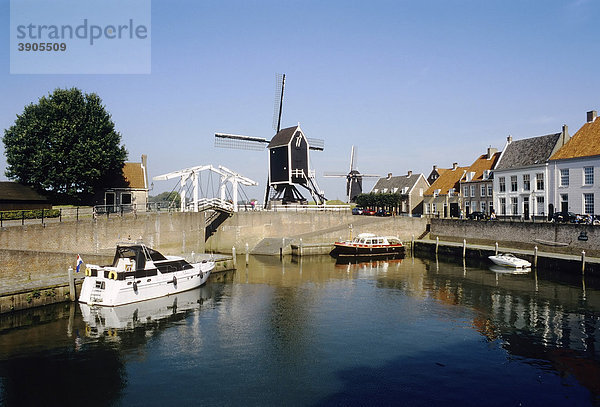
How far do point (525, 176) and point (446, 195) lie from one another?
18.1 meters

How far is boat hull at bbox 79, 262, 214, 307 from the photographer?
26188 mm

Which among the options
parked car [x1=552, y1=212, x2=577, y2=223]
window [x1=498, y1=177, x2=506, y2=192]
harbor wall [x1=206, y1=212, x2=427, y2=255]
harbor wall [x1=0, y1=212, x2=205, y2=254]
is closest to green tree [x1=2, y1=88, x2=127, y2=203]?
harbor wall [x1=0, y1=212, x2=205, y2=254]

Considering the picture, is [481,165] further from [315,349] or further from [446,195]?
[315,349]

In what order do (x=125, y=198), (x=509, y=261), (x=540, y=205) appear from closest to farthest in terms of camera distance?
(x=509, y=261), (x=125, y=198), (x=540, y=205)

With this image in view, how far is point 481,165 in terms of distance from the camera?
2697 inches

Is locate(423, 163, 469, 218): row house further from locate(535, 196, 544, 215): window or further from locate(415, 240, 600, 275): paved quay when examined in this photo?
locate(535, 196, 544, 215): window

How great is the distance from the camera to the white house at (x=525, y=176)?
53.7 metres

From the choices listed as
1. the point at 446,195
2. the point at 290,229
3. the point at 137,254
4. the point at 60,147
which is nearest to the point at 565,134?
the point at 446,195

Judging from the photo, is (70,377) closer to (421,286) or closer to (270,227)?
(421,286)

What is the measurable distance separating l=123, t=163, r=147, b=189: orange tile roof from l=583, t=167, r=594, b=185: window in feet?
176

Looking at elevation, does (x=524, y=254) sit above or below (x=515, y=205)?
below

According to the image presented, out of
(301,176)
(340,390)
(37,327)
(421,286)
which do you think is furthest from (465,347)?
(301,176)

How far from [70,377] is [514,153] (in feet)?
203

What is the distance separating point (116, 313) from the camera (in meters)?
25.3
